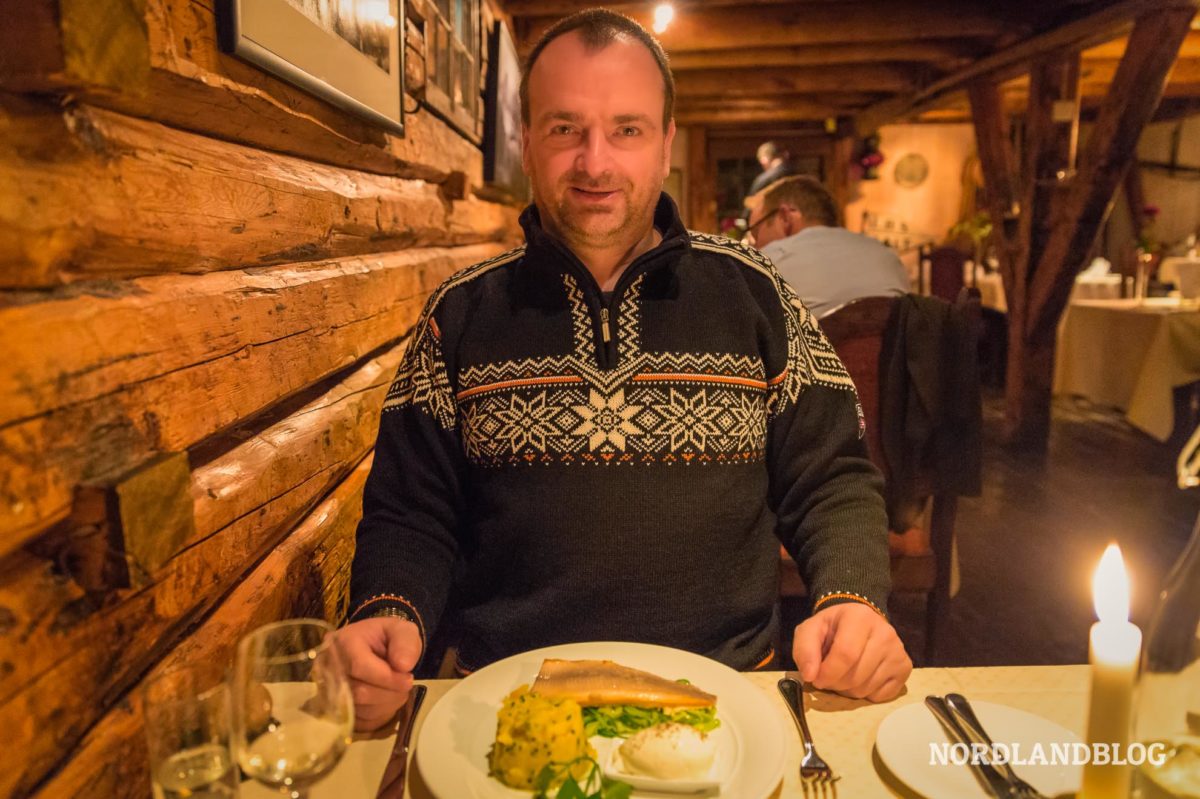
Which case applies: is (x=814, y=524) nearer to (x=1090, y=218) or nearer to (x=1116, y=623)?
(x=1116, y=623)

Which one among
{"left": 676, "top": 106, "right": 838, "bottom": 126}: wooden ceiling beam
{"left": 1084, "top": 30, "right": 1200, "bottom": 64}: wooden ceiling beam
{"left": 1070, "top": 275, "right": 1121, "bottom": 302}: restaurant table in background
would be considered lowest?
{"left": 1070, "top": 275, "right": 1121, "bottom": 302}: restaurant table in background

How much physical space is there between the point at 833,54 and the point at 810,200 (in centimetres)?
363

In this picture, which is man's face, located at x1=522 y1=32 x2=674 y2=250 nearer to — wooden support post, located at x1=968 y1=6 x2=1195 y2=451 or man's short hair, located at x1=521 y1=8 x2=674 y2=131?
man's short hair, located at x1=521 y1=8 x2=674 y2=131

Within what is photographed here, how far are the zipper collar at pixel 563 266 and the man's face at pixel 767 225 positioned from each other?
226 cm

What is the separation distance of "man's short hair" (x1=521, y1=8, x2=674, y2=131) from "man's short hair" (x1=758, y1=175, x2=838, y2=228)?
2100 millimetres

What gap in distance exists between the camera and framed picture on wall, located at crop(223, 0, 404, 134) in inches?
44.6

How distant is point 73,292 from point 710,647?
3.46 feet

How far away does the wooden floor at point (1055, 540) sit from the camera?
9.86 feet

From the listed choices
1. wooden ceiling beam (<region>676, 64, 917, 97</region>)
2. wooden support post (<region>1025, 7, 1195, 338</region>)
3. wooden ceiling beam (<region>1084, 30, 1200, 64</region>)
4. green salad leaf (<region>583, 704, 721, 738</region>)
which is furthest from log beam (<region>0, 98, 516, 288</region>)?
wooden ceiling beam (<region>1084, 30, 1200, 64</region>)

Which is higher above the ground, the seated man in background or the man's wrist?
the seated man in background

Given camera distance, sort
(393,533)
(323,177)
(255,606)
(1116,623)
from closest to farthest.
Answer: (1116,623) → (255,606) → (393,533) → (323,177)

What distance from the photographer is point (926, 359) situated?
2.27 m

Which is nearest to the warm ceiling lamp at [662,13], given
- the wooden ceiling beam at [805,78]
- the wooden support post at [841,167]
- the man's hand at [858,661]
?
the wooden ceiling beam at [805,78]

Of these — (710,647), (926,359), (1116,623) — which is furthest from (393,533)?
(926,359)
